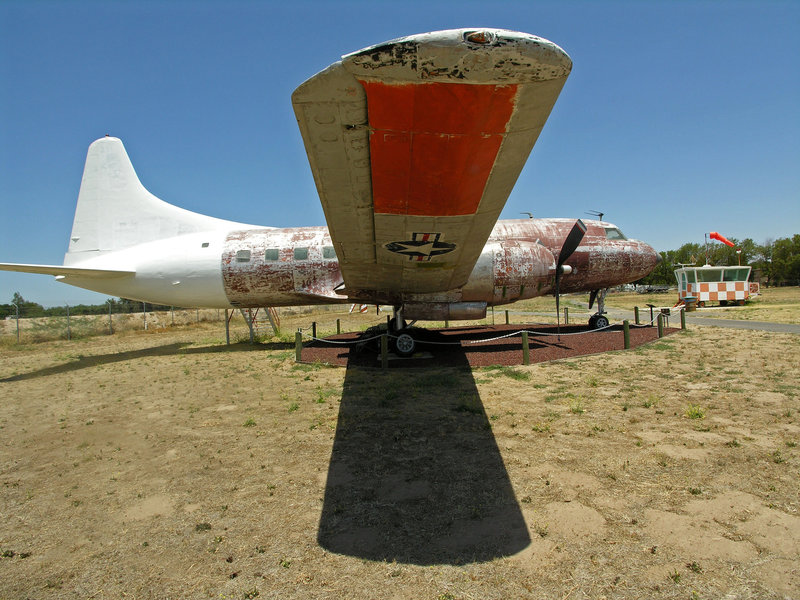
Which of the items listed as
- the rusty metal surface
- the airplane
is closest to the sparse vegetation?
the airplane

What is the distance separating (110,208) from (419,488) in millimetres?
14969

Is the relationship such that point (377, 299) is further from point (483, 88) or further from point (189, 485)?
point (483, 88)

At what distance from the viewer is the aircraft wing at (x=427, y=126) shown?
246cm

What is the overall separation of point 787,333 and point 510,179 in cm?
1529

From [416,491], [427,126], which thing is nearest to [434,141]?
[427,126]

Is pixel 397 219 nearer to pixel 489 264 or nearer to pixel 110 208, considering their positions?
pixel 489 264

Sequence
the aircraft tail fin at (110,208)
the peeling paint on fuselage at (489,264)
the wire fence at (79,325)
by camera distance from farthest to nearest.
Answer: the wire fence at (79,325) → the aircraft tail fin at (110,208) → the peeling paint on fuselage at (489,264)

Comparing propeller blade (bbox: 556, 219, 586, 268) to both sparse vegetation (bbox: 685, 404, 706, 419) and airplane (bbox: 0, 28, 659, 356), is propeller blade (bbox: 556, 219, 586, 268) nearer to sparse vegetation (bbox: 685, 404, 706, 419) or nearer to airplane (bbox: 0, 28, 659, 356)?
airplane (bbox: 0, 28, 659, 356)

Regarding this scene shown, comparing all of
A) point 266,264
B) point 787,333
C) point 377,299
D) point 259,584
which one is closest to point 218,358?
point 266,264

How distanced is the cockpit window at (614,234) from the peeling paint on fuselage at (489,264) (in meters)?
0.13

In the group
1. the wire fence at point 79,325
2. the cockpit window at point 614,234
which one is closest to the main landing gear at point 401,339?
the cockpit window at point 614,234

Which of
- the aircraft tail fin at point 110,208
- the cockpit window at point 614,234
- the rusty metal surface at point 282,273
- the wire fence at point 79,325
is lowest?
the wire fence at point 79,325

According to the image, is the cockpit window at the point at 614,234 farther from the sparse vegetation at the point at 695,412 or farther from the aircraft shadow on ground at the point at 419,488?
the aircraft shadow on ground at the point at 419,488

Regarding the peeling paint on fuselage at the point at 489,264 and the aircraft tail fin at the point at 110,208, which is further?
the aircraft tail fin at the point at 110,208
